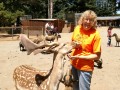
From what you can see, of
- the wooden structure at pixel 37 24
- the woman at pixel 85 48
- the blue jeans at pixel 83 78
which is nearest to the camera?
the woman at pixel 85 48

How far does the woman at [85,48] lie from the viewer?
5.53 meters

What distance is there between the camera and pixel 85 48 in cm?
560

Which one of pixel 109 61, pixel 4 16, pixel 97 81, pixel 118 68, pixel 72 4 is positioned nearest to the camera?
pixel 97 81

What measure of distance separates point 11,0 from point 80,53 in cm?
3910

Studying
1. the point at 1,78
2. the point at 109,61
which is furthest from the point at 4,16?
the point at 1,78

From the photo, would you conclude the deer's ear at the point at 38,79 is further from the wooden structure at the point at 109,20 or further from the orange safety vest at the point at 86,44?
the wooden structure at the point at 109,20

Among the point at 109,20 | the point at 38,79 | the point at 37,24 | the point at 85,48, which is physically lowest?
the point at 109,20

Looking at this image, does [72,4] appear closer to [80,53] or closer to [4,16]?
[4,16]

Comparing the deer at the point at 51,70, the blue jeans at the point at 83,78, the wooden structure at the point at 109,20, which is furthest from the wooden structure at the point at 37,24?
the wooden structure at the point at 109,20

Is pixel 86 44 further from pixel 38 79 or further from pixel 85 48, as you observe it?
pixel 38 79

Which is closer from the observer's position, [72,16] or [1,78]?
[1,78]

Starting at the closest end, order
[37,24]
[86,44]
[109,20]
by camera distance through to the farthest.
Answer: [86,44] < [37,24] < [109,20]

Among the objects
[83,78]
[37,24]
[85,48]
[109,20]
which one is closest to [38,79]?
[83,78]

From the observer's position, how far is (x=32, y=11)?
81.1 meters
